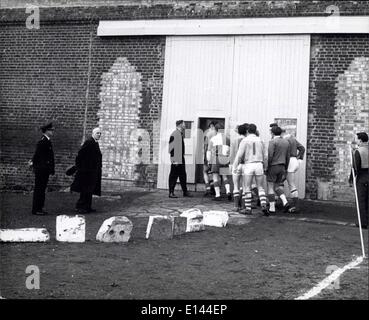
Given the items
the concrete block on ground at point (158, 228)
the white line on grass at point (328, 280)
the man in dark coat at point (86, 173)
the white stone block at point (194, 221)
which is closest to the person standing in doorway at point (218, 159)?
the man in dark coat at point (86, 173)

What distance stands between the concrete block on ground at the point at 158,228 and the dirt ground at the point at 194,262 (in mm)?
173

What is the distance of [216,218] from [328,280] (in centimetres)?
343

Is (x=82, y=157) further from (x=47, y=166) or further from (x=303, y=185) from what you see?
(x=303, y=185)

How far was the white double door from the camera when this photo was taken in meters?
12.6

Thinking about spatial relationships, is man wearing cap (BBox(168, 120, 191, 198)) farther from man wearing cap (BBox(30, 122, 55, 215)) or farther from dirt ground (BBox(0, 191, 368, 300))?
man wearing cap (BBox(30, 122, 55, 215))

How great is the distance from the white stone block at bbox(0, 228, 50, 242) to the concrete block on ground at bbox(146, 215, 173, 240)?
5.44ft

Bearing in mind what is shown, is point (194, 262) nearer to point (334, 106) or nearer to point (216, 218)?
point (216, 218)

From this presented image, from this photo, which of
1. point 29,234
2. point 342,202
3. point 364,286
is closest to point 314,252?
point 364,286

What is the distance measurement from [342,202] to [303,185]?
41.1 inches

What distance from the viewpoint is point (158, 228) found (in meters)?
8.01

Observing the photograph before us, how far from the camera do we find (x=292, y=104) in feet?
41.3

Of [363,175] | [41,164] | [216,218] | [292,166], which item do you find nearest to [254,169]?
[292,166]

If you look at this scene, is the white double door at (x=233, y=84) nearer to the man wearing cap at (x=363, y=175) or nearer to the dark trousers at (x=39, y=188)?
the man wearing cap at (x=363, y=175)

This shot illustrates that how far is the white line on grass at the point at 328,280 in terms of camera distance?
527cm
